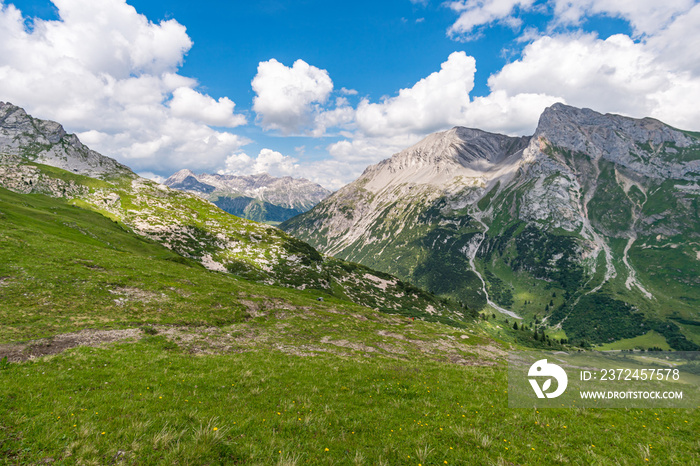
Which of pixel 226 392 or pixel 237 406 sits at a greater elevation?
pixel 237 406

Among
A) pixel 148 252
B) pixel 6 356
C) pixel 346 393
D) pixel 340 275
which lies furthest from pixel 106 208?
pixel 346 393

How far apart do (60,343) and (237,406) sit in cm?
1966

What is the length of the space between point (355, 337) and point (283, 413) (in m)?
30.9

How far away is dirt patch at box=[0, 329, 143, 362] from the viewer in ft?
61.9

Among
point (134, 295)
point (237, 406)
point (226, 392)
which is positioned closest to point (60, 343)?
point (134, 295)

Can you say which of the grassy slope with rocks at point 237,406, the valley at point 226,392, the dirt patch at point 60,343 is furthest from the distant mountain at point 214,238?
the dirt patch at point 60,343

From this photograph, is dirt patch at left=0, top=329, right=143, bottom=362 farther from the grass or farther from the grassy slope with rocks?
the grass

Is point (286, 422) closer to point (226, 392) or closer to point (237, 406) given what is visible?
point (237, 406)

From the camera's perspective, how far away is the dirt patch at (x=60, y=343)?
742 inches

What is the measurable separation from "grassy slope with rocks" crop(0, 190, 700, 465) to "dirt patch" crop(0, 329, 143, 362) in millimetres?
118

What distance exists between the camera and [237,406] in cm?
1370

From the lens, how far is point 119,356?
66.9ft

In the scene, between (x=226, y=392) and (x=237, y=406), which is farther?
(x=226, y=392)

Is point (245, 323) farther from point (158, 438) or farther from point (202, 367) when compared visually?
point (158, 438)
